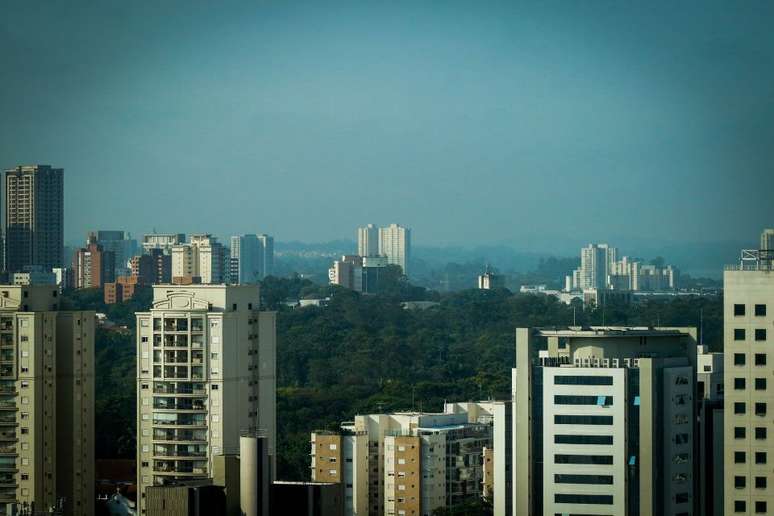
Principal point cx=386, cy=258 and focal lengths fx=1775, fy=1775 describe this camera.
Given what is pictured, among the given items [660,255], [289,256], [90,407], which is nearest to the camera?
[90,407]

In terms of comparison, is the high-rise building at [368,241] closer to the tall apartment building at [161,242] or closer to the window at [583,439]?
the tall apartment building at [161,242]

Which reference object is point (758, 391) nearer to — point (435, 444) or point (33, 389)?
point (435, 444)

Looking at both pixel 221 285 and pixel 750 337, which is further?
pixel 221 285

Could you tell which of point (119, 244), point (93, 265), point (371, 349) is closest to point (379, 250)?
point (119, 244)

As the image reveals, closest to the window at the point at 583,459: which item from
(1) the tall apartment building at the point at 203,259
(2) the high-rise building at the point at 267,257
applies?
(1) the tall apartment building at the point at 203,259

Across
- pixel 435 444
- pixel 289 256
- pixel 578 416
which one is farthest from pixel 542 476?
pixel 289 256

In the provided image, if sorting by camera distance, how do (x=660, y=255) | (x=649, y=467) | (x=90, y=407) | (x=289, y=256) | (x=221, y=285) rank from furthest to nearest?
(x=289, y=256) → (x=660, y=255) → (x=90, y=407) → (x=221, y=285) → (x=649, y=467)

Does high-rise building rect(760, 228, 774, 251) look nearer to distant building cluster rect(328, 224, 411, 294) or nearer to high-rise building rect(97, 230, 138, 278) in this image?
high-rise building rect(97, 230, 138, 278)

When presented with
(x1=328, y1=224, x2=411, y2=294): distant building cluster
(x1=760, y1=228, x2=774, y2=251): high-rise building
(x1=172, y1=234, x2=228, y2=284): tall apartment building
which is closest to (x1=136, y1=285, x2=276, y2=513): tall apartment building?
(x1=760, y1=228, x2=774, y2=251): high-rise building
